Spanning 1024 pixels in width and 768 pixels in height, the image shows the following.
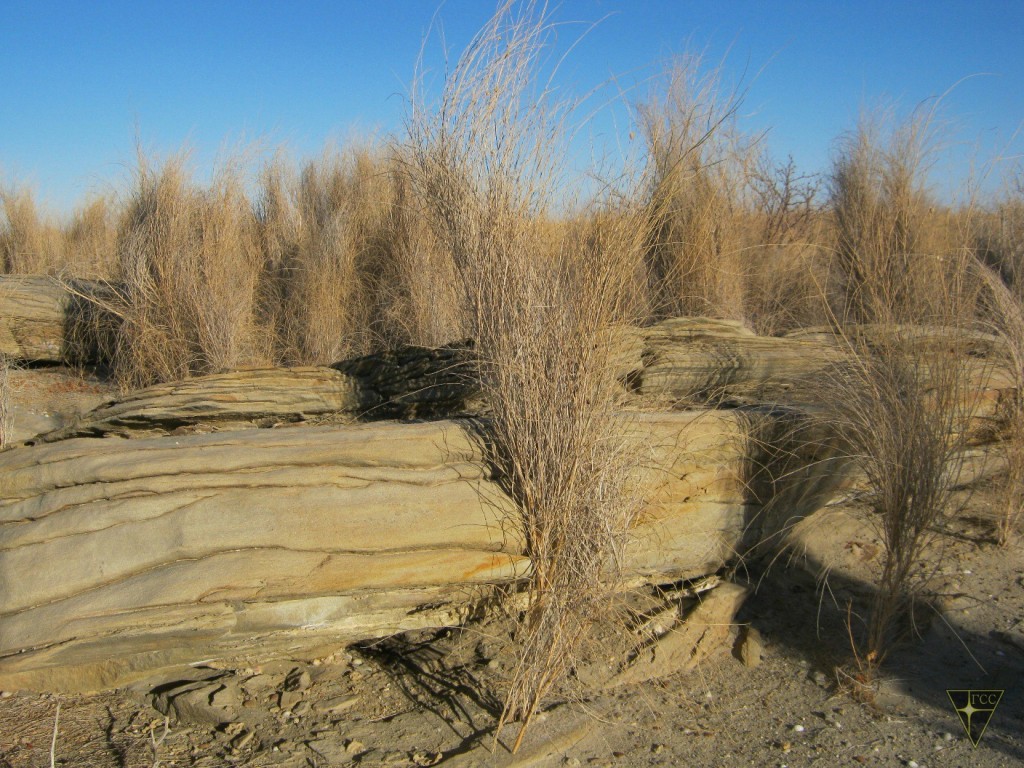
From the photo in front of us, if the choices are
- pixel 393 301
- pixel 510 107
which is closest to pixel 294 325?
pixel 393 301

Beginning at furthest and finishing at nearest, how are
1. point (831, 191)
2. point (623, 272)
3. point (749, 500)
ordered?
point (831, 191) < point (749, 500) < point (623, 272)

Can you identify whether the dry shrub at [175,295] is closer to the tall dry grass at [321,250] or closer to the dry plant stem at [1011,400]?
the tall dry grass at [321,250]

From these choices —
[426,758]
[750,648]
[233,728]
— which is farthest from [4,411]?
[750,648]

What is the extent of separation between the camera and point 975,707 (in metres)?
2.68

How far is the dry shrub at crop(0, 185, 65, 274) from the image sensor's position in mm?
9773

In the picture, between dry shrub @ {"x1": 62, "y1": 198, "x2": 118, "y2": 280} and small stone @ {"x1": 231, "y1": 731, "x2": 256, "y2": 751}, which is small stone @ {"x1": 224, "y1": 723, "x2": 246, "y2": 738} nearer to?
small stone @ {"x1": 231, "y1": 731, "x2": 256, "y2": 751}

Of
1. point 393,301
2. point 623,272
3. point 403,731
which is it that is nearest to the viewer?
point 403,731

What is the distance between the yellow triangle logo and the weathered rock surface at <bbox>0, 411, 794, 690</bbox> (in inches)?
43.3

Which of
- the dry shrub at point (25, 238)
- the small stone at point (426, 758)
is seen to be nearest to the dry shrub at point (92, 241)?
the dry shrub at point (25, 238)

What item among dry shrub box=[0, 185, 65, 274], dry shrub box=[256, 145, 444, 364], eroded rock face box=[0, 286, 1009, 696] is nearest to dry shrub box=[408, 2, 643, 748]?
eroded rock face box=[0, 286, 1009, 696]

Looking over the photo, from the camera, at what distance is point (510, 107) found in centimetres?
284

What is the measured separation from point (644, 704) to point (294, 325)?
4.75 meters

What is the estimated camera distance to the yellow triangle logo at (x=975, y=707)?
2.58m

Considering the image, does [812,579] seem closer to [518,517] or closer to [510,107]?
[518,517]
